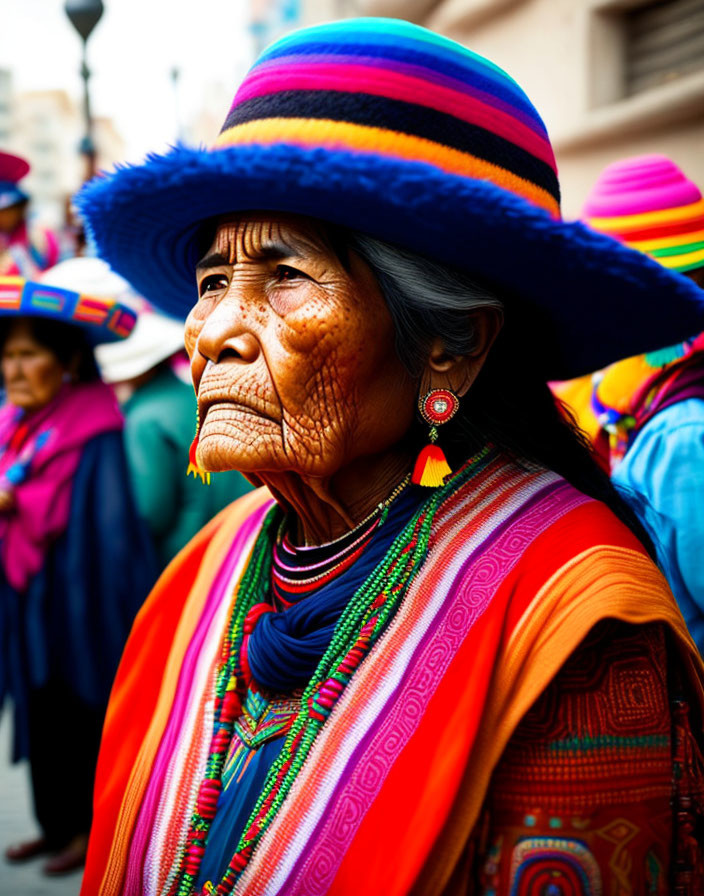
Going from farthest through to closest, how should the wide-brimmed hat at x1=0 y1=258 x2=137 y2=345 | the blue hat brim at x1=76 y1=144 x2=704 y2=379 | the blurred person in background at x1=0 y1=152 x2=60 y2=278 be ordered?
1. the blurred person in background at x1=0 y1=152 x2=60 y2=278
2. the wide-brimmed hat at x1=0 y1=258 x2=137 y2=345
3. the blue hat brim at x1=76 y1=144 x2=704 y2=379

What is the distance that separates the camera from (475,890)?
59.0 inches

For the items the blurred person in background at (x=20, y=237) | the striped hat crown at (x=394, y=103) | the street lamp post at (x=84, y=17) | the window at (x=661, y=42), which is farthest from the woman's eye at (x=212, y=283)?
the street lamp post at (x=84, y=17)

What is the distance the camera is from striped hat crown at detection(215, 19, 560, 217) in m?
1.57

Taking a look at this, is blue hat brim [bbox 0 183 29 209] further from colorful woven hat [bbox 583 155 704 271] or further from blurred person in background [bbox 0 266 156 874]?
colorful woven hat [bbox 583 155 704 271]

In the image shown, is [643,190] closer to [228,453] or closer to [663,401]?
[663,401]

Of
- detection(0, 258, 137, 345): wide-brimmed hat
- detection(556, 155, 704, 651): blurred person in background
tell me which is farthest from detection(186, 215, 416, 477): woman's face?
detection(0, 258, 137, 345): wide-brimmed hat

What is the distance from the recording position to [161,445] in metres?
4.71

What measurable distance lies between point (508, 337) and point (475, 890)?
1.00 metres

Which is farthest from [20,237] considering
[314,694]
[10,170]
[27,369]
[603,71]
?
[314,694]

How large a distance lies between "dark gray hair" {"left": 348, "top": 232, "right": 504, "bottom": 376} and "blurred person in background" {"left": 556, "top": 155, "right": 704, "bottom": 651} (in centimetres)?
84

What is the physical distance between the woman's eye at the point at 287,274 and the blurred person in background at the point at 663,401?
42.8 inches

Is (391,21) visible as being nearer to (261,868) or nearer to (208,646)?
(208,646)

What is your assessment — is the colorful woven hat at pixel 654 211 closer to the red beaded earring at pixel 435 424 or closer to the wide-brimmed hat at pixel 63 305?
the red beaded earring at pixel 435 424

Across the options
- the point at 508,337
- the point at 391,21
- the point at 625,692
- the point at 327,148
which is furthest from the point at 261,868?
the point at 391,21
